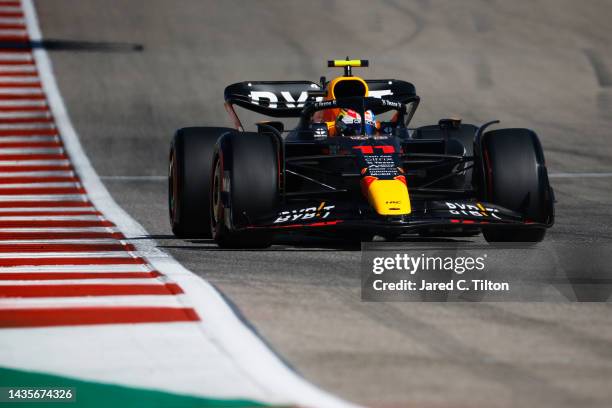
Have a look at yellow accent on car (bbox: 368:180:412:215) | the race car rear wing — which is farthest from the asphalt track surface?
the race car rear wing

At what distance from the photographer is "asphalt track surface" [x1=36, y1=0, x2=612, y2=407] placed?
19.9 feet

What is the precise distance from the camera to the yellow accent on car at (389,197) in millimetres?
10125

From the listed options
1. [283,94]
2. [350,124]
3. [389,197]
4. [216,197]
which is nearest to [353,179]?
[389,197]

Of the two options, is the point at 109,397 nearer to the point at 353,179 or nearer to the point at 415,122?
the point at 353,179

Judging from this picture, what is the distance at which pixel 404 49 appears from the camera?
96.0 feet

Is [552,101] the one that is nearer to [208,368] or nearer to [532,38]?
[532,38]

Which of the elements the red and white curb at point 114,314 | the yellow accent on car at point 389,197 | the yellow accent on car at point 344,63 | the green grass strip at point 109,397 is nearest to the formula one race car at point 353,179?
the yellow accent on car at point 389,197

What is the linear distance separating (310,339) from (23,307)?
6.14 ft

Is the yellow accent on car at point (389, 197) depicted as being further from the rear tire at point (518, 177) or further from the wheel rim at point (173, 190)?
the wheel rim at point (173, 190)

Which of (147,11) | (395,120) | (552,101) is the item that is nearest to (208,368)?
(395,120)

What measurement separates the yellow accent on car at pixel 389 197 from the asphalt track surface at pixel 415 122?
1.38 ft

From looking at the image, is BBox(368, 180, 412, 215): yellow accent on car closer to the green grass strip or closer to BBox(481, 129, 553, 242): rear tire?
BBox(481, 129, 553, 242): rear tire

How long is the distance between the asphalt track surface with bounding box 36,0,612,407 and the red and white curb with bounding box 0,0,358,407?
0.21 metres

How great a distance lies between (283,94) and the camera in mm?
13289
